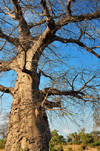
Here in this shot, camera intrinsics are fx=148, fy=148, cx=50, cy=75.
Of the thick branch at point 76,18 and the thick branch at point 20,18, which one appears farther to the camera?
the thick branch at point 20,18

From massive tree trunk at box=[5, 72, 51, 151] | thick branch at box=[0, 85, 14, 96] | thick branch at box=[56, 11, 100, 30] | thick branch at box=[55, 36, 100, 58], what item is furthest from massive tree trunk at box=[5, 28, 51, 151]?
thick branch at box=[55, 36, 100, 58]

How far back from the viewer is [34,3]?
10.9 ft

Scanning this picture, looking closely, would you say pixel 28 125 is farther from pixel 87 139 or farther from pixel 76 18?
pixel 87 139

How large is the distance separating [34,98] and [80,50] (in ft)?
6.61

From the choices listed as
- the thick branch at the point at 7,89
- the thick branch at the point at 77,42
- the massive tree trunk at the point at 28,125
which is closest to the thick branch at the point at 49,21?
the thick branch at the point at 77,42

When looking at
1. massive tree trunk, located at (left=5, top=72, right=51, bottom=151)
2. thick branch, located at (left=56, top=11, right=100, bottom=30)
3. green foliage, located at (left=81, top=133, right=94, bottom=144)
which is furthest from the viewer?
green foliage, located at (left=81, top=133, right=94, bottom=144)

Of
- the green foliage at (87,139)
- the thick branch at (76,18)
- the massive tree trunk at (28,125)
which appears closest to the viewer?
the massive tree trunk at (28,125)

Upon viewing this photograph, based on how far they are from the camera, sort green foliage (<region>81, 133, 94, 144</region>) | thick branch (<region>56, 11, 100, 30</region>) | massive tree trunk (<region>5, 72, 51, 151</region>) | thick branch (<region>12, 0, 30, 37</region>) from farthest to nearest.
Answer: green foliage (<region>81, 133, 94, 144</region>), thick branch (<region>12, 0, 30, 37</region>), thick branch (<region>56, 11, 100, 30</region>), massive tree trunk (<region>5, 72, 51, 151</region>)

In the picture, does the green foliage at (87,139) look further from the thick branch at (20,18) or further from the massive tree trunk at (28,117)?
the thick branch at (20,18)

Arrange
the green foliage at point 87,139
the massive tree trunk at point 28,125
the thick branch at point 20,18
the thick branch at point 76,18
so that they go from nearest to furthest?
the massive tree trunk at point 28,125 < the thick branch at point 76,18 < the thick branch at point 20,18 < the green foliage at point 87,139

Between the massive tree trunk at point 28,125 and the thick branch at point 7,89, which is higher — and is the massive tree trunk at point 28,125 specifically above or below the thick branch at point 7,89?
below

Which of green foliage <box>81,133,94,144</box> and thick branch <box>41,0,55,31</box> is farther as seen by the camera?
green foliage <box>81,133,94,144</box>

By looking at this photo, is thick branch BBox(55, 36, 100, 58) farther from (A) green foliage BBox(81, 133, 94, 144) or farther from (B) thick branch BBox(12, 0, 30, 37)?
(A) green foliage BBox(81, 133, 94, 144)

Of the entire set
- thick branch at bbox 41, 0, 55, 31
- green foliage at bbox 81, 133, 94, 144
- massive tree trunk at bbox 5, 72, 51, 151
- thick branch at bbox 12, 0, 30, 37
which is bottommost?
green foliage at bbox 81, 133, 94, 144
